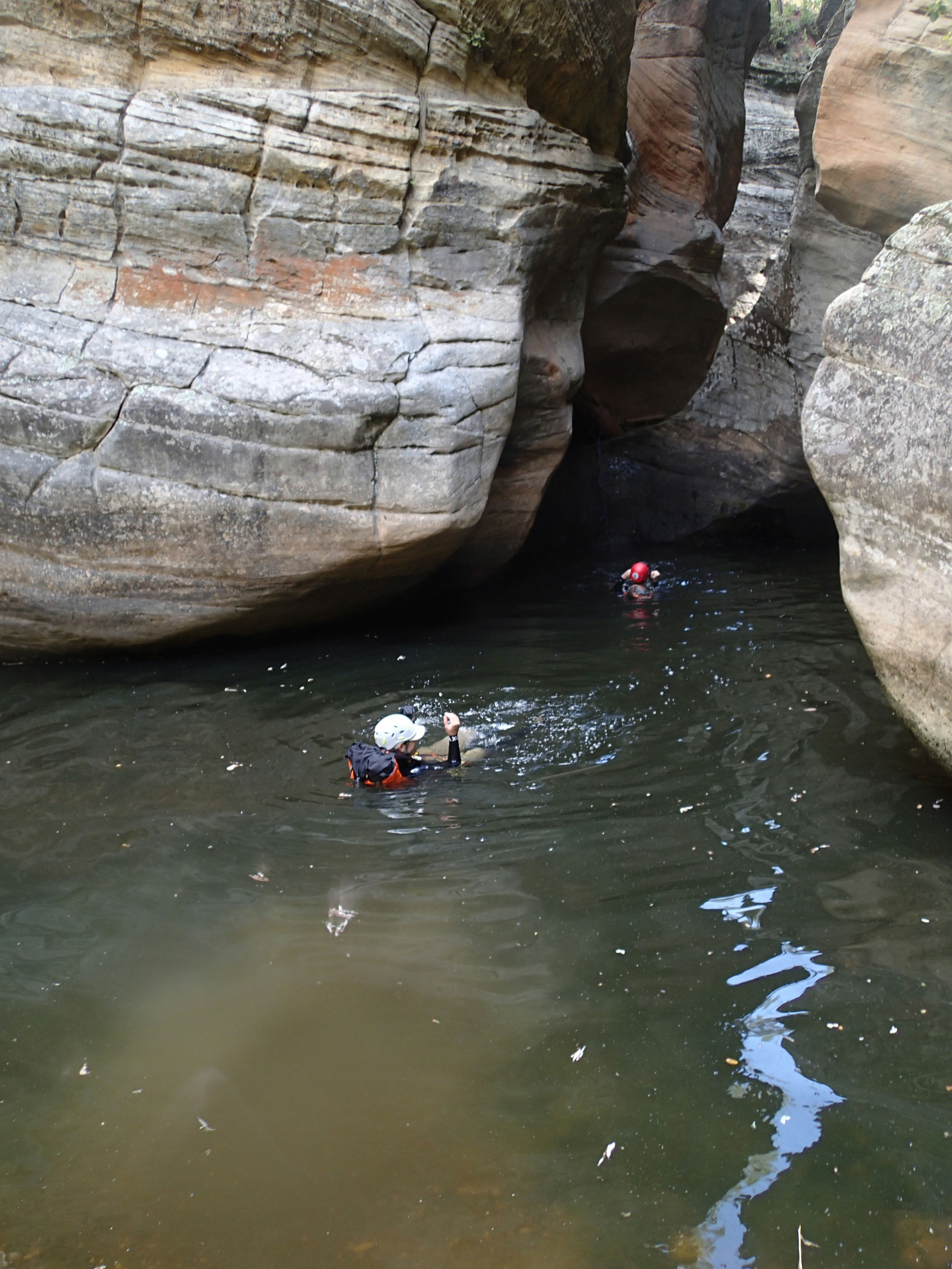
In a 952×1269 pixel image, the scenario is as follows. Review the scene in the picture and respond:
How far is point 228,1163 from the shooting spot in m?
3.65

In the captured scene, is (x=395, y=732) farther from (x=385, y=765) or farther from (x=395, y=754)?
(x=385, y=765)

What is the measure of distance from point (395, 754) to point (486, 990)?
2664 mm

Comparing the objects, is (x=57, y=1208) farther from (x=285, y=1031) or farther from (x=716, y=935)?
(x=716, y=935)

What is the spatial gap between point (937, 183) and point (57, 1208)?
9019 millimetres

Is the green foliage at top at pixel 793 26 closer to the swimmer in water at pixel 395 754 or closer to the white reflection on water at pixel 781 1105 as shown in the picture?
the swimmer in water at pixel 395 754

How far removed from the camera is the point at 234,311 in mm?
9375

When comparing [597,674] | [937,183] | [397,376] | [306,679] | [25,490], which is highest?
[937,183]

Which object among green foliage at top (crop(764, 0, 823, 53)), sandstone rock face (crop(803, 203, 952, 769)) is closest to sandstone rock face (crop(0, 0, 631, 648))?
sandstone rock face (crop(803, 203, 952, 769))

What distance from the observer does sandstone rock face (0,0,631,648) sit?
29.5 feet

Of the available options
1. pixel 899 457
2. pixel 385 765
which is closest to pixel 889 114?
pixel 899 457

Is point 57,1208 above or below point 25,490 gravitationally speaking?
below

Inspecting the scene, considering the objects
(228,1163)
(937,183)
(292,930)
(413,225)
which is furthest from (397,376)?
(228,1163)

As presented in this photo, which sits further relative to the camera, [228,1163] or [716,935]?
[716,935]

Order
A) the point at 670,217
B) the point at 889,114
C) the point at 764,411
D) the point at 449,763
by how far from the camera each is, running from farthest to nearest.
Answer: the point at 764,411 < the point at 670,217 < the point at 889,114 < the point at 449,763
